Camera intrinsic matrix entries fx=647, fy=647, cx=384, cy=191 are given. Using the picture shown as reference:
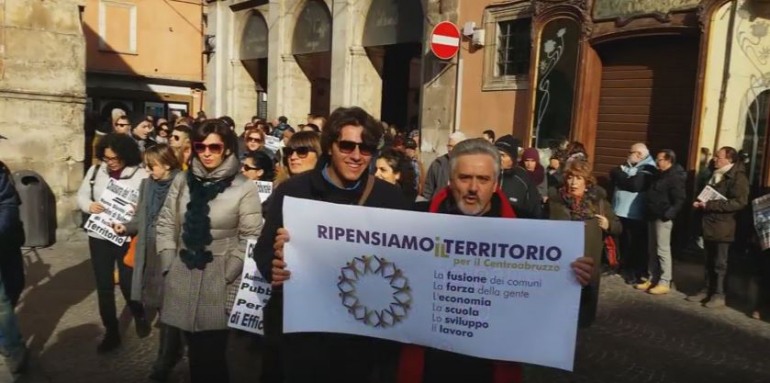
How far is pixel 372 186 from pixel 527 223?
70 cm

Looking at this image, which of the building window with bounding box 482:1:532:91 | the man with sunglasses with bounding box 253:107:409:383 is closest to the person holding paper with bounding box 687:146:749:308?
the building window with bounding box 482:1:532:91

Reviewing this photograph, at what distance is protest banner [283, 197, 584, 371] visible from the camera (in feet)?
8.11

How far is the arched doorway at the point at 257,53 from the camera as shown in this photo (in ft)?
65.6

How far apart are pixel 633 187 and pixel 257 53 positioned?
14633mm

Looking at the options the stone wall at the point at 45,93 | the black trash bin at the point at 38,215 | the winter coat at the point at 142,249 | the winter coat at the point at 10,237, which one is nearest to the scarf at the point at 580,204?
the winter coat at the point at 142,249

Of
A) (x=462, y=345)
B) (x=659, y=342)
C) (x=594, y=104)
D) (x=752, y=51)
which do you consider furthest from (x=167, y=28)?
(x=462, y=345)

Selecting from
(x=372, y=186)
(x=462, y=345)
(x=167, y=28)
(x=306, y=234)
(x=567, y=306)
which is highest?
(x=167, y=28)

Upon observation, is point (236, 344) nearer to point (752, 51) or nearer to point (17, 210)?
point (17, 210)

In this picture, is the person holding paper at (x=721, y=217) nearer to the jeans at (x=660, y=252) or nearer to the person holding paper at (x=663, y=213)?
the person holding paper at (x=663, y=213)

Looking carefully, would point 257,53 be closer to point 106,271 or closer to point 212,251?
point 106,271

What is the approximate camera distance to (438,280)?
261 centimetres

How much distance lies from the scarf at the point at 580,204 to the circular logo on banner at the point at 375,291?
2.86m

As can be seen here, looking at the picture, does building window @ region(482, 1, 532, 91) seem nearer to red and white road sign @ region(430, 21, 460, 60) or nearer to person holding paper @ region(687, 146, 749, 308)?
red and white road sign @ region(430, 21, 460, 60)

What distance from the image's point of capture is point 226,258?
349cm
